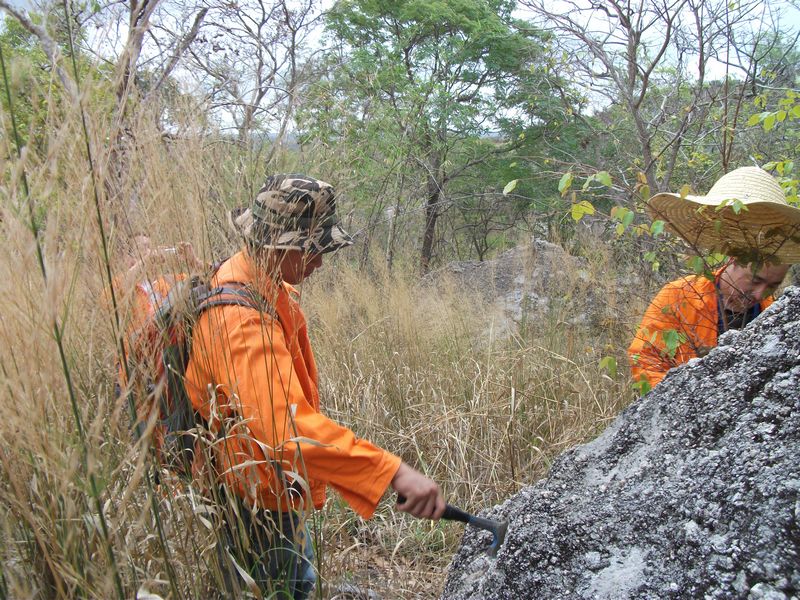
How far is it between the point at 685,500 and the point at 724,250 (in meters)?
1.36

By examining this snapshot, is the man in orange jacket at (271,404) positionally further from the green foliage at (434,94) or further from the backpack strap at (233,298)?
the green foliage at (434,94)

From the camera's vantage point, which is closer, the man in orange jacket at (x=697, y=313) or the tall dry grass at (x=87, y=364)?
the tall dry grass at (x=87, y=364)

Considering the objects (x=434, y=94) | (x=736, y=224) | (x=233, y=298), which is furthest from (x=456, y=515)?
(x=434, y=94)

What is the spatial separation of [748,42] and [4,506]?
4.90 m

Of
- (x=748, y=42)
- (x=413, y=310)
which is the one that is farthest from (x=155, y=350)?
(x=748, y=42)

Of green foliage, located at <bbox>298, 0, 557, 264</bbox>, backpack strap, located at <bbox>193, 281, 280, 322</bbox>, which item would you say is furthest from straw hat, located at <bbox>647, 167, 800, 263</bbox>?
green foliage, located at <bbox>298, 0, 557, 264</bbox>

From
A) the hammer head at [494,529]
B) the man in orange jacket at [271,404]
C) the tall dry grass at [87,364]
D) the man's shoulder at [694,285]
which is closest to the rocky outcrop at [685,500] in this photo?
the hammer head at [494,529]

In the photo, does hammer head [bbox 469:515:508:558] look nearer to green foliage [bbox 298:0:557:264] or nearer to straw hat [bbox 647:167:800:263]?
straw hat [bbox 647:167:800:263]

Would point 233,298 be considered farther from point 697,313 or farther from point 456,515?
point 697,313

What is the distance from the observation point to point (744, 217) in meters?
2.03

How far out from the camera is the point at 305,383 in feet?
6.31

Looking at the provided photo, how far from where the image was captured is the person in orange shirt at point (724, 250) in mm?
1943

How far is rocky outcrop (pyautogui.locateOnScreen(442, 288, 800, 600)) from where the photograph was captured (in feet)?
3.20

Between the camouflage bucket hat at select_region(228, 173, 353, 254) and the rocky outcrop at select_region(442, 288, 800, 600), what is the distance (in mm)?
875
